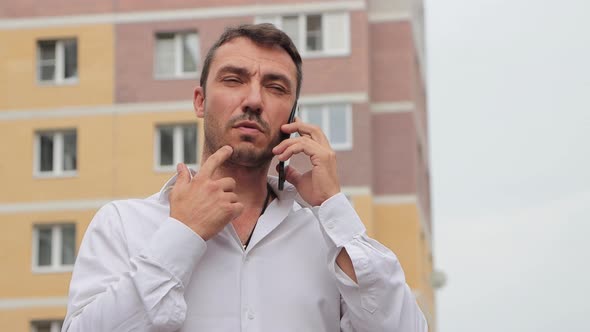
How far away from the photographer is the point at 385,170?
113ft

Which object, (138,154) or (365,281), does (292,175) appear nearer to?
(365,281)

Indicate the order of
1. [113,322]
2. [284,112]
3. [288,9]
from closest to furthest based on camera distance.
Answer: [113,322]
[284,112]
[288,9]

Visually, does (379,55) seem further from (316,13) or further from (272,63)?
(272,63)

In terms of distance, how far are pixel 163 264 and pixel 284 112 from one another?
2.08 feet

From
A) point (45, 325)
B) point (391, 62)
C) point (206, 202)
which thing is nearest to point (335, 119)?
point (391, 62)

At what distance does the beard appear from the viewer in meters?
3.63

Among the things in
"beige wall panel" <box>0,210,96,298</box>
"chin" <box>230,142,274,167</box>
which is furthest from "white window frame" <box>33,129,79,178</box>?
"chin" <box>230,142,274,167</box>

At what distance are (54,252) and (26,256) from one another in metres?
0.83

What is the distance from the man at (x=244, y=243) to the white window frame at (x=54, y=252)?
98.9 feet

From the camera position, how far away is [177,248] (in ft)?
11.0

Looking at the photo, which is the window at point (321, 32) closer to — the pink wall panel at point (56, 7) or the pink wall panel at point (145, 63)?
the pink wall panel at point (145, 63)

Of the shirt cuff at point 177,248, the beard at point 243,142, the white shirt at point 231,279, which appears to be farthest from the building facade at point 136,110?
the shirt cuff at point 177,248

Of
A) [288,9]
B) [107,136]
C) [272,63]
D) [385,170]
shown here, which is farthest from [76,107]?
[272,63]

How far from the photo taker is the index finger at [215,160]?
138 inches
